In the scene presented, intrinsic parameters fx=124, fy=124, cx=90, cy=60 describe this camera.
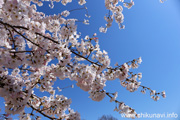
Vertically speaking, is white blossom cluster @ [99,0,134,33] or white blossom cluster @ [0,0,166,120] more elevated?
white blossom cluster @ [99,0,134,33]

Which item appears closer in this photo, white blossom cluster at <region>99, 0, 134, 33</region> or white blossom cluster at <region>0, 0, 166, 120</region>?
white blossom cluster at <region>0, 0, 166, 120</region>

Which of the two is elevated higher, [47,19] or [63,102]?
[47,19]

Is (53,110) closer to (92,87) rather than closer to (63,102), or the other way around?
(63,102)

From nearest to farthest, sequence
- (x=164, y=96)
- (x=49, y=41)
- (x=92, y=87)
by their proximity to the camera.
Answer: (x=49, y=41), (x=92, y=87), (x=164, y=96)

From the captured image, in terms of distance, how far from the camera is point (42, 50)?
2570mm

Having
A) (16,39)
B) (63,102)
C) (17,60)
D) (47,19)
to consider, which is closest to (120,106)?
(63,102)

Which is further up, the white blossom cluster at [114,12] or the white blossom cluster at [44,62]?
the white blossom cluster at [114,12]

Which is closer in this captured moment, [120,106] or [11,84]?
[11,84]

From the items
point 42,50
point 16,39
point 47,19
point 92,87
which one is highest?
point 47,19

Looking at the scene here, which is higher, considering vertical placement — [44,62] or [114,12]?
[114,12]

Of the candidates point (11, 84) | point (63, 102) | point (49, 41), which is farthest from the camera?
point (63, 102)

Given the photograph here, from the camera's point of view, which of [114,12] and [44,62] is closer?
[44,62]

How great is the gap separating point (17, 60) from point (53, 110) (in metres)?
2.24

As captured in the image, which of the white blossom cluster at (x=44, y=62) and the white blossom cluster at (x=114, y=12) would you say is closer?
the white blossom cluster at (x=44, y=62)
